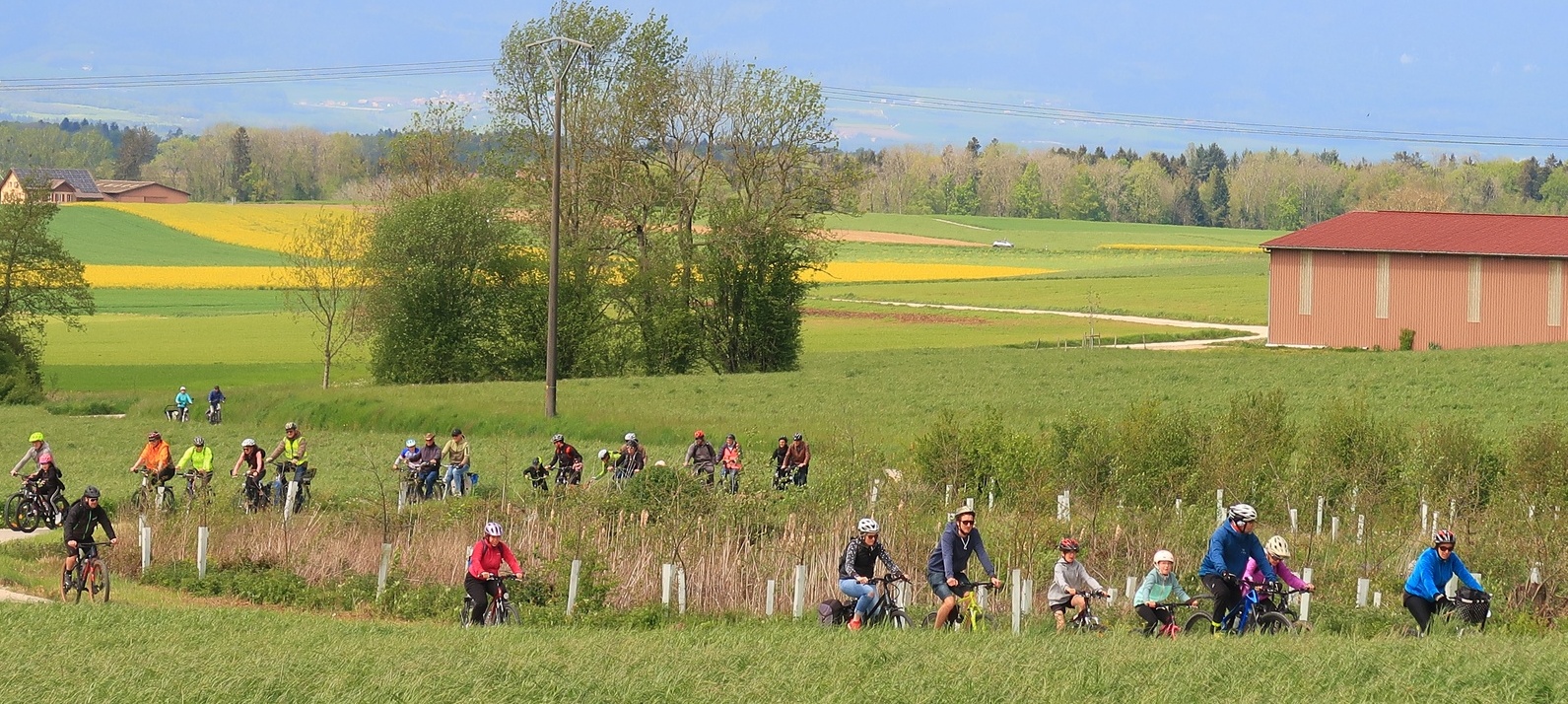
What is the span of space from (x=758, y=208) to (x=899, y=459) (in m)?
35.5

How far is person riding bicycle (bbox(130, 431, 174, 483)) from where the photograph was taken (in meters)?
26.0

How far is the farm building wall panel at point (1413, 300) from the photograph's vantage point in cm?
6016

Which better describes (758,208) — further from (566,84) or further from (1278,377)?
(1278,377)

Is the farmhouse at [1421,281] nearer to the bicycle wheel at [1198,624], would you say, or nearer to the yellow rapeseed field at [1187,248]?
the bicycle wheel at [1198,624]

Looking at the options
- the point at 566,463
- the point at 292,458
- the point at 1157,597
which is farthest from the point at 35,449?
the point at 1157,597

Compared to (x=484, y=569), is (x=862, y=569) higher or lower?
higher

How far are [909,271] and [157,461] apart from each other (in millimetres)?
99691

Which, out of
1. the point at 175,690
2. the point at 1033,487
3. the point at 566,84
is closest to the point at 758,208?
the point at 566,84

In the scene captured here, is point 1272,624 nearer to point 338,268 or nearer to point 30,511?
point 30,511

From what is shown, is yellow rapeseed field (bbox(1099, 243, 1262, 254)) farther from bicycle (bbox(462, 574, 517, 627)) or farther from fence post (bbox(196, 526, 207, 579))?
bicycle (bbox(462, 574, 517, 627))

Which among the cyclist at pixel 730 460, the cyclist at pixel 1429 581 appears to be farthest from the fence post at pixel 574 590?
the cyclist at pixel 730 460

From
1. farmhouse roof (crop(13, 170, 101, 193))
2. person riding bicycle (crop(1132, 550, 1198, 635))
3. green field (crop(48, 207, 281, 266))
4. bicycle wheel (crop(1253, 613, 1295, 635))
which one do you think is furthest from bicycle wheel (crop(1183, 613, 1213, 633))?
farmhouse roof (crop(13, 170, 101, 193))

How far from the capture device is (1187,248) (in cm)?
15550

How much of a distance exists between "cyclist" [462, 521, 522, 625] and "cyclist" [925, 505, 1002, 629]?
382 cm
